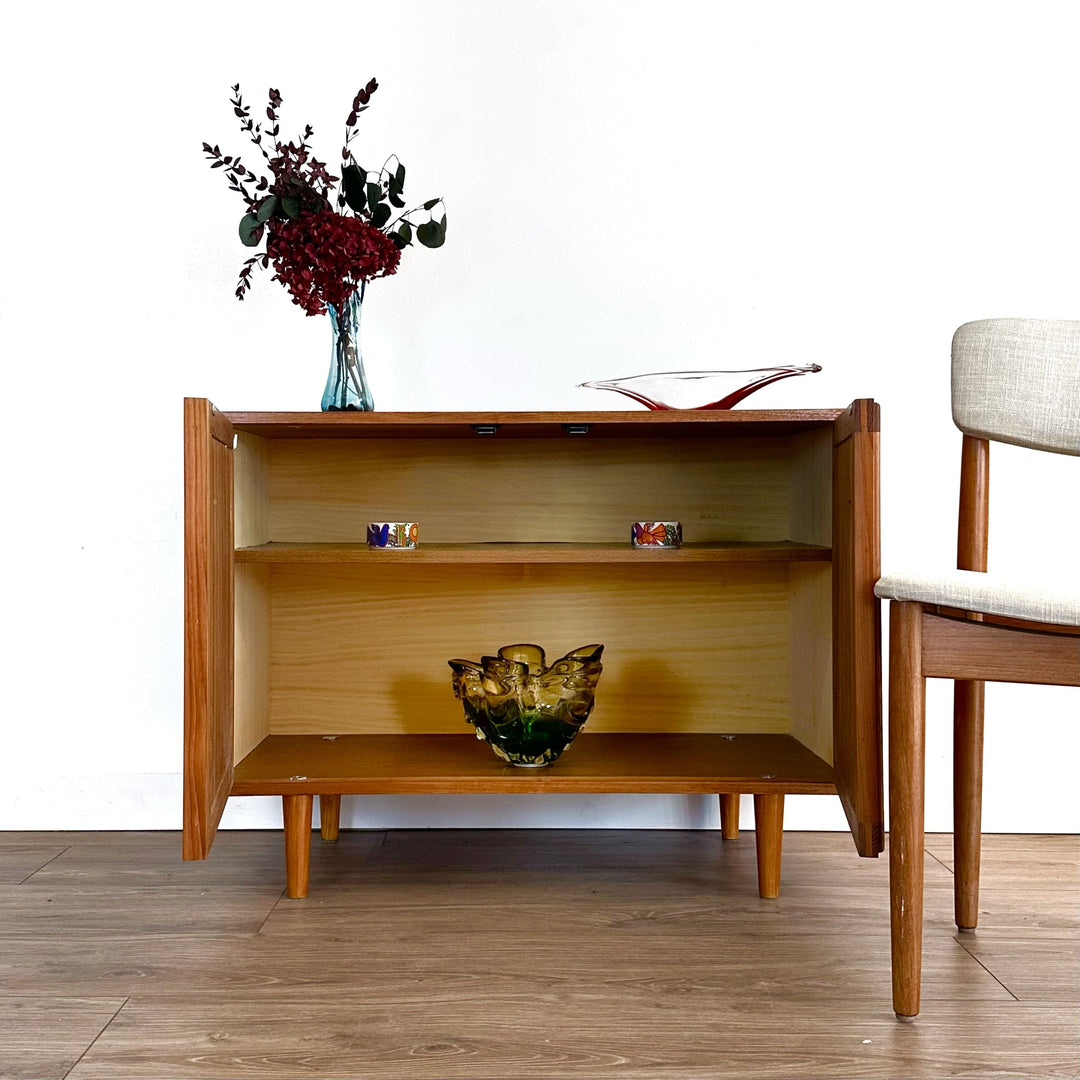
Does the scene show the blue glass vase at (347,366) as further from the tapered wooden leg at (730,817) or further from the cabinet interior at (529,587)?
the tapered wooden leg at (730,817)

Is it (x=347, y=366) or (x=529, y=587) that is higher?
(x=347, y=366)

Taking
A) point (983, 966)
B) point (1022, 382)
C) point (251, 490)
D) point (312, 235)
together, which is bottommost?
point (983, 966)

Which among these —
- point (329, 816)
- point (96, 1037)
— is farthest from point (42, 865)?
point (96, 1037)

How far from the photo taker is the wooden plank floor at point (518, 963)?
1.04 meters

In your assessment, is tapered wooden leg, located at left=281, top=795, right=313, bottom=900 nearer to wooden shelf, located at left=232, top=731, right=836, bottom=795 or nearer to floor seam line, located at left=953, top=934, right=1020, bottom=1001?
wooden shelf, located at left=232, top=731, right=836, bottom=795

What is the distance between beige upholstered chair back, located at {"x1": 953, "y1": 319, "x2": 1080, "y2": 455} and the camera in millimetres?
1260

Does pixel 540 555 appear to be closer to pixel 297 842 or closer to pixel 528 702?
pixel 528 702

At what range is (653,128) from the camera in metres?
1.80

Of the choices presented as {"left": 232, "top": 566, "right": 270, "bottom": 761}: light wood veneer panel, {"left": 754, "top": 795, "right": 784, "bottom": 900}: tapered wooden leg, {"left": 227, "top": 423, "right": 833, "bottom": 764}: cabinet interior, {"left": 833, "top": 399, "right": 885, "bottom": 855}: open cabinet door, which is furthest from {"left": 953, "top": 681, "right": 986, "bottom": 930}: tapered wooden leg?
{"left": 232, "top": 566, "right": 270, "bottom": 761}: light wood veneer panel

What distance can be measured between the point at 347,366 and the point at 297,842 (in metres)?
0.66

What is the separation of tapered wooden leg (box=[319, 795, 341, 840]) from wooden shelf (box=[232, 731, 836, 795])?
0.38 ft

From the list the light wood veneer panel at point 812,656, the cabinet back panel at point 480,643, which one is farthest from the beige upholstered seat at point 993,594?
the cabinet back panel at point 480,643

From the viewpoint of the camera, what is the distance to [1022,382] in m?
1.28

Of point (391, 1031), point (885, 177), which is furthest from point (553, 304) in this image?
point (391, 1031)
